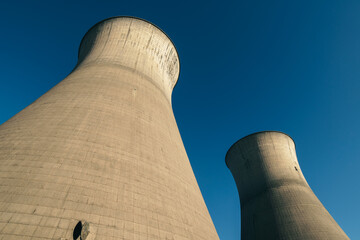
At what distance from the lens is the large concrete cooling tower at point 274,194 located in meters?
7.98

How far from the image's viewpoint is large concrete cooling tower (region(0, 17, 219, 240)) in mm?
2324

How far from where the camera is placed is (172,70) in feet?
27.9

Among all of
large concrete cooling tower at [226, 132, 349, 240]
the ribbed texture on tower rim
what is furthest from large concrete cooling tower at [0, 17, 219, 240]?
large concrete cooling tower at [226, 132, 349, 240]

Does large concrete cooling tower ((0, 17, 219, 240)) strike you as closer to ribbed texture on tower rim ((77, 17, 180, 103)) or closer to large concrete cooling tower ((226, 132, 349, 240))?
ribbed texture on tower rim ((77, 17, 180, 103))

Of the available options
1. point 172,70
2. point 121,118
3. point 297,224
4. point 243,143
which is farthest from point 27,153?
point 243,143

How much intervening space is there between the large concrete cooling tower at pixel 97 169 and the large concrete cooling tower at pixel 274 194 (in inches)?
231

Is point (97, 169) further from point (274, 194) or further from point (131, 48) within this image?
point (274, 194)

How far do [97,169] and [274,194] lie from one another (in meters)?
8.31

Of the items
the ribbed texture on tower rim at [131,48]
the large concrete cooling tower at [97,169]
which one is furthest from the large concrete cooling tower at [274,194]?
the ribbed texture on tower rim at [131,48]

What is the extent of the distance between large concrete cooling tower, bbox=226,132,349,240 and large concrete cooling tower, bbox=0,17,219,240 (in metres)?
5.87

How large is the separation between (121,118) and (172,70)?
4.79m

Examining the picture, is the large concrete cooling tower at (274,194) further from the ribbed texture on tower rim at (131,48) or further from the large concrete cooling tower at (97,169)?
the ribbed texture on tower rim at (131,48)

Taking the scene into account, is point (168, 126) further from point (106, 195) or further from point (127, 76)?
point (106, 195)

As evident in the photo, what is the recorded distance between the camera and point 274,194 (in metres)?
9.18
